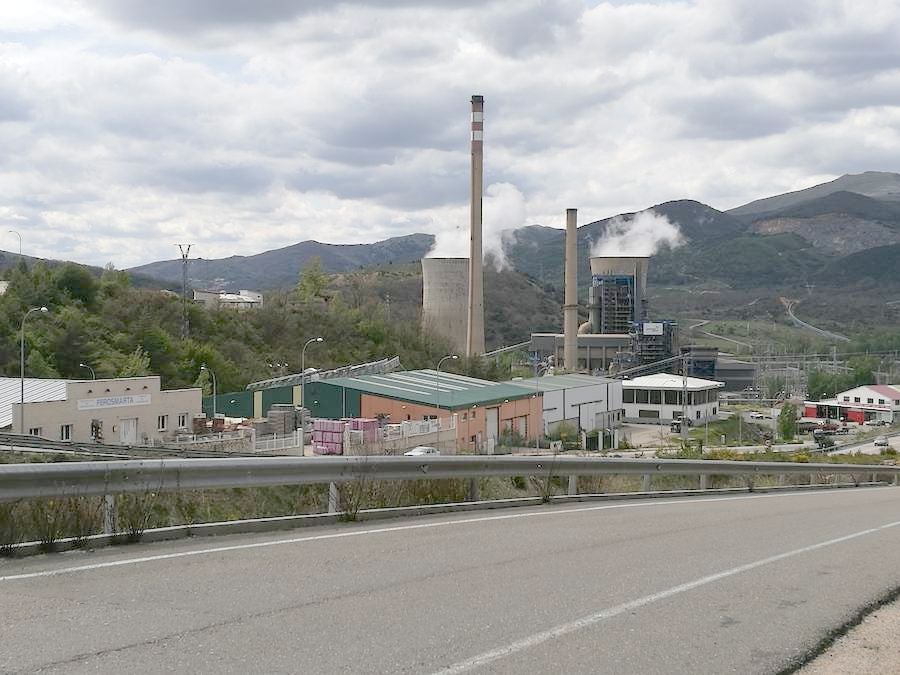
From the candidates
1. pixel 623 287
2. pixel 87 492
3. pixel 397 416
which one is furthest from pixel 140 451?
pixel 623 287

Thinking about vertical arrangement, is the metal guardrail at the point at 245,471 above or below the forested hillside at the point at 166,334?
below

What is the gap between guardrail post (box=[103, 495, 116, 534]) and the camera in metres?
8.28

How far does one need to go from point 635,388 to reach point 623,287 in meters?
24.2

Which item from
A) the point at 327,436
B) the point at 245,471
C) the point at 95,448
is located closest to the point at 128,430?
the point at 327,436

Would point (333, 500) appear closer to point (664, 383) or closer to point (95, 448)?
point (95, 448)

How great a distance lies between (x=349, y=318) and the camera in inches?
3962

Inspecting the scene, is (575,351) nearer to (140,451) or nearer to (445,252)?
(445,252)

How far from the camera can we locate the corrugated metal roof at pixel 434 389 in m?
55.0

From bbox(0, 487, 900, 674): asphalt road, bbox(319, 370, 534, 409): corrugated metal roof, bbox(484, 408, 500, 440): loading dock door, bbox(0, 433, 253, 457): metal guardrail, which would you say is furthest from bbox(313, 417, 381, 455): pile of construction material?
bbox(0, 487, 900, 674): asphalt road

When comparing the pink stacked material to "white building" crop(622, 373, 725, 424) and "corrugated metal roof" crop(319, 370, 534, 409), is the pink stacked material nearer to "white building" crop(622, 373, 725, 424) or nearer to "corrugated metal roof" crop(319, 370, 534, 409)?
"corrugated metal roof" crop(319, 370, 534, 409)

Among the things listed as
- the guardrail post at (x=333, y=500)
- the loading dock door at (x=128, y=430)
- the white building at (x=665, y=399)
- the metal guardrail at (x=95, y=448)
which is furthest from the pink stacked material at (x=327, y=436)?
the white building at (x=665, y=399)

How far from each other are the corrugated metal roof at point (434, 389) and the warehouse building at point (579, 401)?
256 centimetres

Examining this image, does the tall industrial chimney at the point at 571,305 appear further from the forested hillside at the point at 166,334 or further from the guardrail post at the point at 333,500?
the guardrail post at the point at 333,500

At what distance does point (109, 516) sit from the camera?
829 cm
